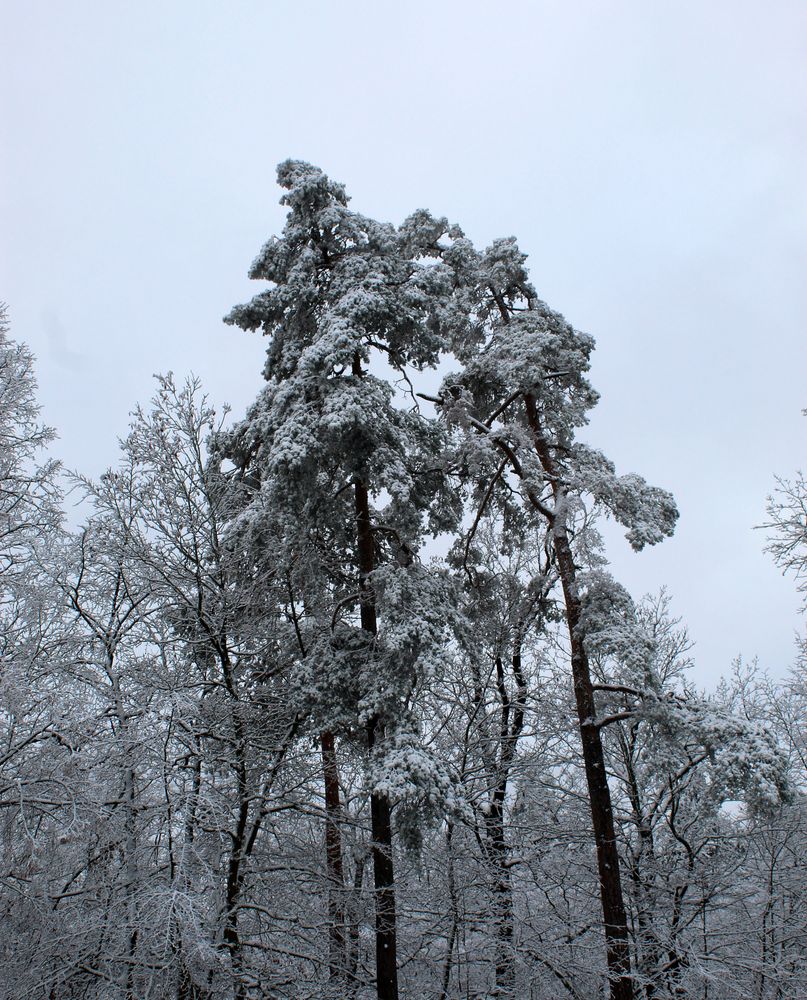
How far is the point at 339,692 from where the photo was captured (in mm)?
10922

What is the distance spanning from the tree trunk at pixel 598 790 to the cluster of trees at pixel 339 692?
6cm

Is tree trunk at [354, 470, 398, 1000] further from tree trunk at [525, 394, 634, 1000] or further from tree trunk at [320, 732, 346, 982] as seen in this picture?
tree trunk at [525, 394, 634, 1000]

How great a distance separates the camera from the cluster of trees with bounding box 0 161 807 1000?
8.80 m

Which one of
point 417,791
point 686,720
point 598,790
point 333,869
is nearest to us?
point 417,791

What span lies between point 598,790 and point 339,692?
3.96 meters

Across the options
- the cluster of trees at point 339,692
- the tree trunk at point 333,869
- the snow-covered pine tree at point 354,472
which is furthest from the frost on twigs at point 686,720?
the tree trunk at point 333,869

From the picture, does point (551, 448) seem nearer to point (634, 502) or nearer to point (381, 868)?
point (634, 502)

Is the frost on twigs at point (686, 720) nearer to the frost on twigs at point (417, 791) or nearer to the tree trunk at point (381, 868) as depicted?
the frost on twigs at point (417, 791)

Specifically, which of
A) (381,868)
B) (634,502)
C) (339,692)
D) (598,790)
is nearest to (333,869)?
(381,868)

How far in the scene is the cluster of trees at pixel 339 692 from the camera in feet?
28.9


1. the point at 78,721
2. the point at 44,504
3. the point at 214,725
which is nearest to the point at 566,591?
the point at 214,725

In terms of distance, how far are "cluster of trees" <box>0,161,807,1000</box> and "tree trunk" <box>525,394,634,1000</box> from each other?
2.2 inches

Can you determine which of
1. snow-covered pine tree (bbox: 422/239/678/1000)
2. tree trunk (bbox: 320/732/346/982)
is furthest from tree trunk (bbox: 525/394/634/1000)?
tree trunk (bbox: 320/732/346/982)

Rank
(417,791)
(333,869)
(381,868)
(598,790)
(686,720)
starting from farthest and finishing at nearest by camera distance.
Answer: (333,869)
(381,868)
(598,790)
(686,720)
(417,791)
